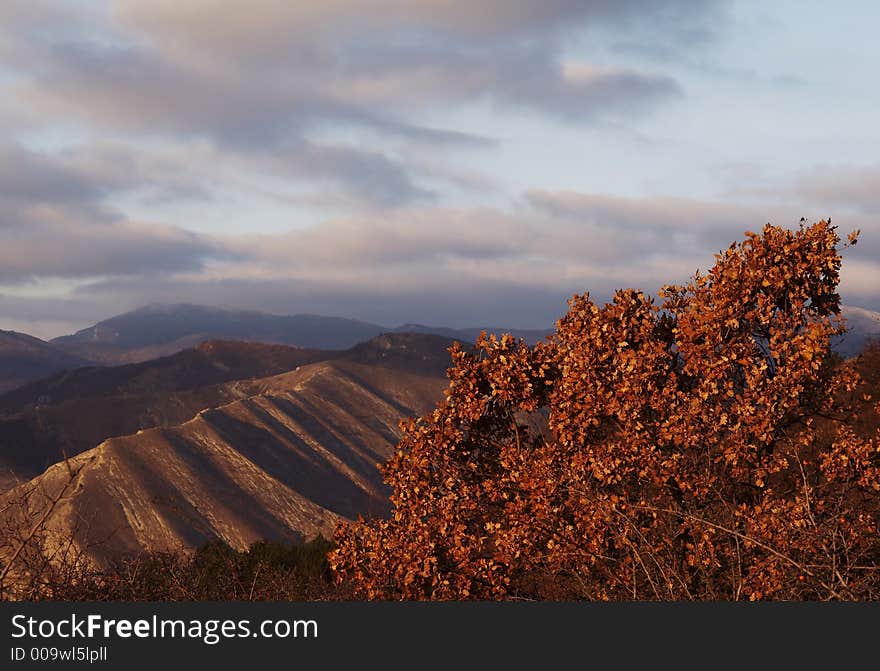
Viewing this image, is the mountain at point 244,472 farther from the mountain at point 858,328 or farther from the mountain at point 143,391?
the mountain at point 858,328

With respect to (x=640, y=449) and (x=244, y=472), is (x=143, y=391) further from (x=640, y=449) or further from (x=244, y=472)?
(x=640, y=449)

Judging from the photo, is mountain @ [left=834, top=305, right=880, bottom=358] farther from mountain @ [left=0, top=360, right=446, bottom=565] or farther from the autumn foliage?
mountain @ [left=0, top=360, right=446, bottom=565]

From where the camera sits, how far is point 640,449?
12344mm

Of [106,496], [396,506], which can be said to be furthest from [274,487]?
[396,506]

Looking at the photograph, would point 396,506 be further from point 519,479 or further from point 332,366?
point 332,366

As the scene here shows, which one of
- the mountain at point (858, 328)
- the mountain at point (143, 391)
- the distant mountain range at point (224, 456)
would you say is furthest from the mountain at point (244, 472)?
the mountain at point (858, 328)

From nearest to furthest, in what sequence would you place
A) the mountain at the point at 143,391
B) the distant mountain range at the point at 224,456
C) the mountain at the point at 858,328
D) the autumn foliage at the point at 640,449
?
the autumn foliage at the point at 640,449
the mountain at the point at 858,328
the distant mountain range at the point at 224,456
the mountain at the point at 143,391

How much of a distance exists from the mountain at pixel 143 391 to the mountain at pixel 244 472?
5008mm

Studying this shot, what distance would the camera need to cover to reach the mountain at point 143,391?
8631 cm

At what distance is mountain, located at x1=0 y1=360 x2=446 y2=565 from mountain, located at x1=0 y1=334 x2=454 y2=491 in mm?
5008

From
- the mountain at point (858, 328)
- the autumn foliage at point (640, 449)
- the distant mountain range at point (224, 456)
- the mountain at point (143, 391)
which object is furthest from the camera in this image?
the mountain at point (143, 391)

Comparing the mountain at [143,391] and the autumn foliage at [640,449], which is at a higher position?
the autumn foliage at [640,449]

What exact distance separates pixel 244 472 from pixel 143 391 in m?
86.5

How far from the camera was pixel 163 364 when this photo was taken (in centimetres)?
15400
